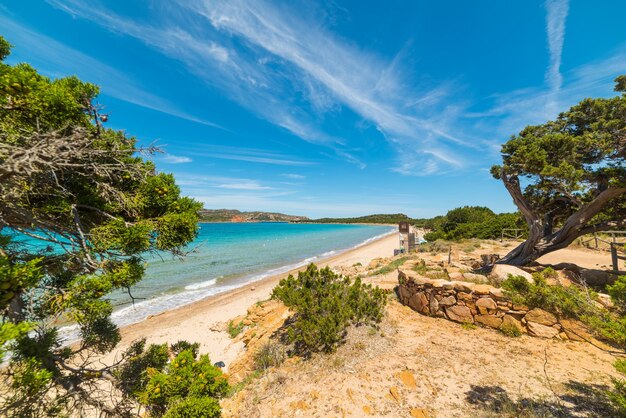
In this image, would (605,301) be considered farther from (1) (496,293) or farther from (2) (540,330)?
(1) (496,293)

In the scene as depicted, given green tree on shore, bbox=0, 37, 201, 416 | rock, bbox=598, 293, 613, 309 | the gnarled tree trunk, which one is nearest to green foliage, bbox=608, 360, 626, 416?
rock, bbox=598, 293, 613, 309

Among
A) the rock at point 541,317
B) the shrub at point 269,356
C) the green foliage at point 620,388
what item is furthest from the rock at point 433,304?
the shrub at point 269,356

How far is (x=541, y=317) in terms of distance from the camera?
5852 millimetres

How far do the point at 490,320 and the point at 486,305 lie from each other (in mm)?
381

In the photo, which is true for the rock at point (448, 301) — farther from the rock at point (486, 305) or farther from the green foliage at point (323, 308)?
the green foliage at point (323, 308)

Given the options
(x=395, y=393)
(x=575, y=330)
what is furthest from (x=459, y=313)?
(x=395, y=393)

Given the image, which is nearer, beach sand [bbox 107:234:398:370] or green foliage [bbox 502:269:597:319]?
green foliage [bbox 502:269:597:319]

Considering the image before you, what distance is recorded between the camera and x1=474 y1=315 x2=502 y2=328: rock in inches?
247

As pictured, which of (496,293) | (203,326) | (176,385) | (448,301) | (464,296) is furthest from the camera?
(203,326)

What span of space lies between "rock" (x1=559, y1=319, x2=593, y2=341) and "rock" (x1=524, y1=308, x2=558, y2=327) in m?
0.19

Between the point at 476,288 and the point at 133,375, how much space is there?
26.2 ft

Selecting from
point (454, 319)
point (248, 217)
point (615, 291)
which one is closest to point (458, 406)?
point (615, 291)

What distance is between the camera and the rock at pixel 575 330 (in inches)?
216

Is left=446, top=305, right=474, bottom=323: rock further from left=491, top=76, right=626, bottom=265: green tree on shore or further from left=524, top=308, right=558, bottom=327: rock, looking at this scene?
left=491, top=76, right=626, bottom=265: green tree on shore
